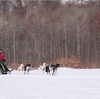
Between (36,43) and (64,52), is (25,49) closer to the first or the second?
(36,43)

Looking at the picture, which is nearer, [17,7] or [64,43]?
[64,43]

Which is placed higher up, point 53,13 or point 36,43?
point 53,13

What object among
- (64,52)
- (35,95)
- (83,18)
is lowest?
(35,95)

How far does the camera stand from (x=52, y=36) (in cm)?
4191

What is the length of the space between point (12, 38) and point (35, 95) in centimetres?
3275

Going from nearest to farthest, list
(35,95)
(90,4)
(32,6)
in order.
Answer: (35,95), (90,4), (32,6)

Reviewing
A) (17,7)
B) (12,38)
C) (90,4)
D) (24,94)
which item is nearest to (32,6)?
(17,7)

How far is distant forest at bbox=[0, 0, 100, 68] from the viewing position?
1604 inches

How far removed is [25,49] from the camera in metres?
41.3

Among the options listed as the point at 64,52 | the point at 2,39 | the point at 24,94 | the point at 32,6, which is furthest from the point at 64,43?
the point at 24,94

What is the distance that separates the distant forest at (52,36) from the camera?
40750mm

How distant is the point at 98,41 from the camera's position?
4247cm

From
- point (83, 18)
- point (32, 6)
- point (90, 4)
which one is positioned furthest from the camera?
point (32, 6)

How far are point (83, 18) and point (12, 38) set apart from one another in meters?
8.76
